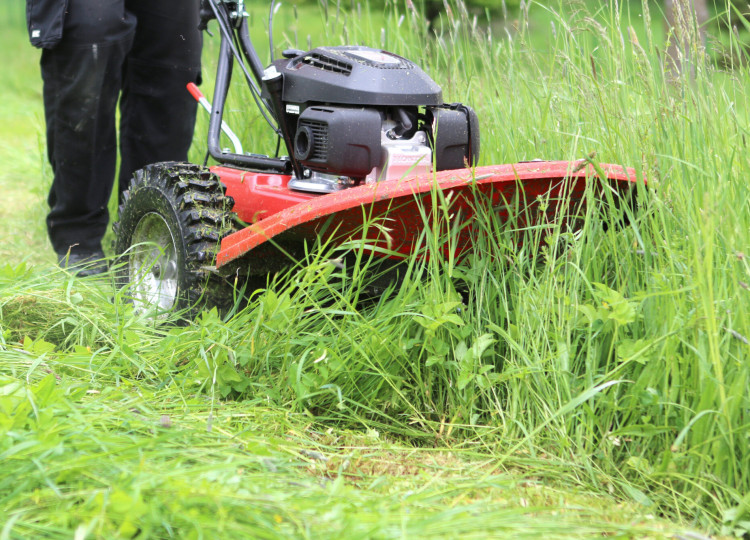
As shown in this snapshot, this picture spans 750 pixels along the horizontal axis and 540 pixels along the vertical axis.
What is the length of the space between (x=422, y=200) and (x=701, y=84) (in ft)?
2.10

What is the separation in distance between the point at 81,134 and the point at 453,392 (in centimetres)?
160

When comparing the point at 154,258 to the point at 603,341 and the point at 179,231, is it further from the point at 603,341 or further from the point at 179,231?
the point at 603,341

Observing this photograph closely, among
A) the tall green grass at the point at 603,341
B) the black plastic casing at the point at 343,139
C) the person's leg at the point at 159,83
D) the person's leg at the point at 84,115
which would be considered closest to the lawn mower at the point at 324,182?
the black plastic casing at the point at 343,139

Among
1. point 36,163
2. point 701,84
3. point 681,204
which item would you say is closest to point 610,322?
point 681,204

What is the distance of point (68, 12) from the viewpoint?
96.3 inches

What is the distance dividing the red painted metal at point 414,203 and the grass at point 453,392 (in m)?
0.05

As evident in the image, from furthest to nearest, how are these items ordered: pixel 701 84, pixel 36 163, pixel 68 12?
pixel 36 163
pixel 68 12
pixel 701 84

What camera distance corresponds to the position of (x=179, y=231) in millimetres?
2057

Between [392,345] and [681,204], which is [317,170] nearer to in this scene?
[392,345]

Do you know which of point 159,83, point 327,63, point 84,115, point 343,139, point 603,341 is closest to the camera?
point 603,341

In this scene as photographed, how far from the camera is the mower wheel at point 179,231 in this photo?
2016mm

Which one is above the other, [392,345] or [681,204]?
[681,204]

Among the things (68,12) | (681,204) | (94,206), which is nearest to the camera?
(681,204)

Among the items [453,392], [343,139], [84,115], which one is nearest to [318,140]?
[343,139]
